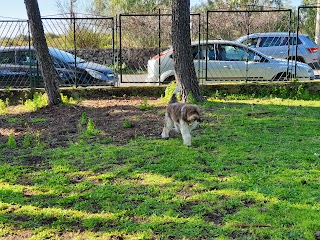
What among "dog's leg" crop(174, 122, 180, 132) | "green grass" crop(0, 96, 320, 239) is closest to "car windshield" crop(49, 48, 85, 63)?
"green grass" crop(0, 96, 320, 239)

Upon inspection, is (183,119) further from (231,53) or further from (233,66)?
(231,53)

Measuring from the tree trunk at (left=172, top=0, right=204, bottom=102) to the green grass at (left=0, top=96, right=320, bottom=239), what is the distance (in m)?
2.59

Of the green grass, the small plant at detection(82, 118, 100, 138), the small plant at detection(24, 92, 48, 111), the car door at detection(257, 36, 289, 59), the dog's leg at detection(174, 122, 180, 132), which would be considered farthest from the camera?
the car door at detection(257, 36, 289, 59)

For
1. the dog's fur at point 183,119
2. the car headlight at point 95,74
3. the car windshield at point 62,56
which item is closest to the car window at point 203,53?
the car headlight at point 95,74

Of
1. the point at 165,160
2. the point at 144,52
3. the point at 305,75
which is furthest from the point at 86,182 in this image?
the point at 144,52

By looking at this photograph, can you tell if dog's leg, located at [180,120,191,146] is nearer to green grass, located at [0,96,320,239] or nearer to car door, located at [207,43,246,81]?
green grass, located at [0,96,320,239]

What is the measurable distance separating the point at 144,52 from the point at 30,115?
7075 millimetres

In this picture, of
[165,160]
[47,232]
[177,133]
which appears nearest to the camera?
[47,232]

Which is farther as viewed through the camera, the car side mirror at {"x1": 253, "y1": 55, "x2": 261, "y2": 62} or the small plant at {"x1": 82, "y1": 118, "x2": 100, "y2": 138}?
the car side mirror at {"x1": 253, "y1": 55, "x2": 261, "y2": 62}

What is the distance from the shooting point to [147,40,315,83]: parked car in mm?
12109

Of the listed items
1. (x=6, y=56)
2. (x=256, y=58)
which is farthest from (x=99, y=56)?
(x=256, y=58)

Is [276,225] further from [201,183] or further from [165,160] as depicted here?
[165,160]

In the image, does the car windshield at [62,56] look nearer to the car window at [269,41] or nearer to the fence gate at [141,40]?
the fence gate at [141,40]

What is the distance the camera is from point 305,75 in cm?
1213
